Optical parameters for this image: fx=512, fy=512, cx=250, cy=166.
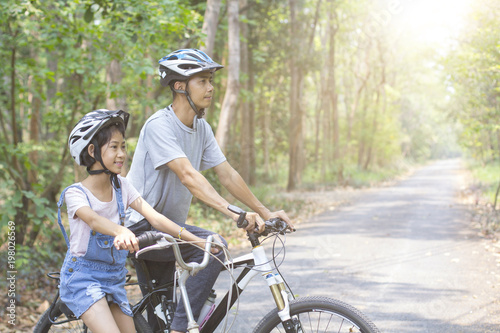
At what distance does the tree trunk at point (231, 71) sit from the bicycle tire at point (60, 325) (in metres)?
9.04

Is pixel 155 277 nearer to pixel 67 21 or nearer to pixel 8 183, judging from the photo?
pixel 8 183

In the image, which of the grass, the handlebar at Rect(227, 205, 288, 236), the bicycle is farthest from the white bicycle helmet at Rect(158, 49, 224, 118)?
the grass

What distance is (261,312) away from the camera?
18.4ft

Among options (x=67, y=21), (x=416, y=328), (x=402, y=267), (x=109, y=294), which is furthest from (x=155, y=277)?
(x=67, y=21)

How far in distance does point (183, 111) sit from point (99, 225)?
37.5 inches

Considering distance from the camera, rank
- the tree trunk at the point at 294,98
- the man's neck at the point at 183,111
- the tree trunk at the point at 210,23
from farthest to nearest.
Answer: the tree trunk at the point at 294,98 < the tree trunk at the point at 210,23 < the man's neck at the point at 183,111

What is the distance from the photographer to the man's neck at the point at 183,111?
10.8 ft

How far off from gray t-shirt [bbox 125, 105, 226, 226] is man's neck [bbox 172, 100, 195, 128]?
0.04 metres

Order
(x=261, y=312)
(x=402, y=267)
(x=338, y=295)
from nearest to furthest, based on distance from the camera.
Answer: (x=261, y=312) < (x=338, y=295) < (x=402, y=267)

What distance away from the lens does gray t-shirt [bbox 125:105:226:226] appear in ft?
10.3

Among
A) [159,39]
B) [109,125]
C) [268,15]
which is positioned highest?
[268,15]

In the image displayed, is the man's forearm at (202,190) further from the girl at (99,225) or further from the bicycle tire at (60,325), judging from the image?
the bicycle tire at (60,325)

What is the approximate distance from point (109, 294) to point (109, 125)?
3.14 ft

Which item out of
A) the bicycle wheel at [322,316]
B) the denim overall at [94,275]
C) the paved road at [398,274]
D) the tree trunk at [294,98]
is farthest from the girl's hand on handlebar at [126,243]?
the tree trunk at [294,98]
